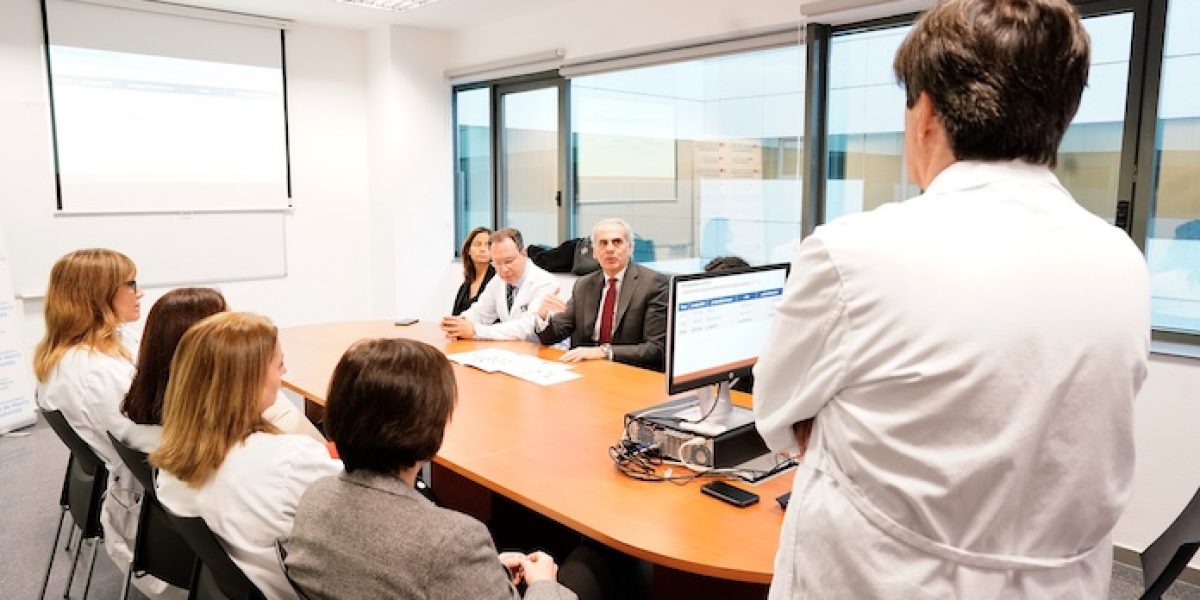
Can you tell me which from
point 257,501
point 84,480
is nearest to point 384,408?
point 257,501

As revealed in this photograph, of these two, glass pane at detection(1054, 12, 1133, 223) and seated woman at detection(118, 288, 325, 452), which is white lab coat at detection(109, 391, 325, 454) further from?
glass pane at detection(1054, 12, 1133, 223)

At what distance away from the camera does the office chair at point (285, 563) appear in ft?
4.54

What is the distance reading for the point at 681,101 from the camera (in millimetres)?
5027

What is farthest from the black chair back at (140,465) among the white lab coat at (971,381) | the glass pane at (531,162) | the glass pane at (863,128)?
the glass pane at (531,162)

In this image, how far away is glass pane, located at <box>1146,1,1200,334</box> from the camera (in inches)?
121

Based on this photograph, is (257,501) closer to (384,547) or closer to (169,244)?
(384,547)

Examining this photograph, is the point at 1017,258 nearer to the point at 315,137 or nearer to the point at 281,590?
the point at 281,590

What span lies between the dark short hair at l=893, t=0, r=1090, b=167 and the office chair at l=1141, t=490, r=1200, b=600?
904 millimetres

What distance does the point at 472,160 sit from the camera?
6648mm

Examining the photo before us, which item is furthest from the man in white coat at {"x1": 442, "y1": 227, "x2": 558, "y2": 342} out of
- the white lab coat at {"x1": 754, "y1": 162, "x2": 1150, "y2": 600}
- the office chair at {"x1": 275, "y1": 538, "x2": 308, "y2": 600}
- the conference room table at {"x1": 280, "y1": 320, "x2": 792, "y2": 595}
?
the white lab coat at {"x1": 754, "y1": 162, "x2": 1150, "y2": 600}

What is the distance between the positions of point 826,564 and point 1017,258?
1.42ft

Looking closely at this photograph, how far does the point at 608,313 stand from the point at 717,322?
1582 mm

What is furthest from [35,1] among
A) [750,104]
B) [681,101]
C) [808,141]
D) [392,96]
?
[808,141]

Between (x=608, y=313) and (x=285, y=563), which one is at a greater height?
(x=608, y=313)
